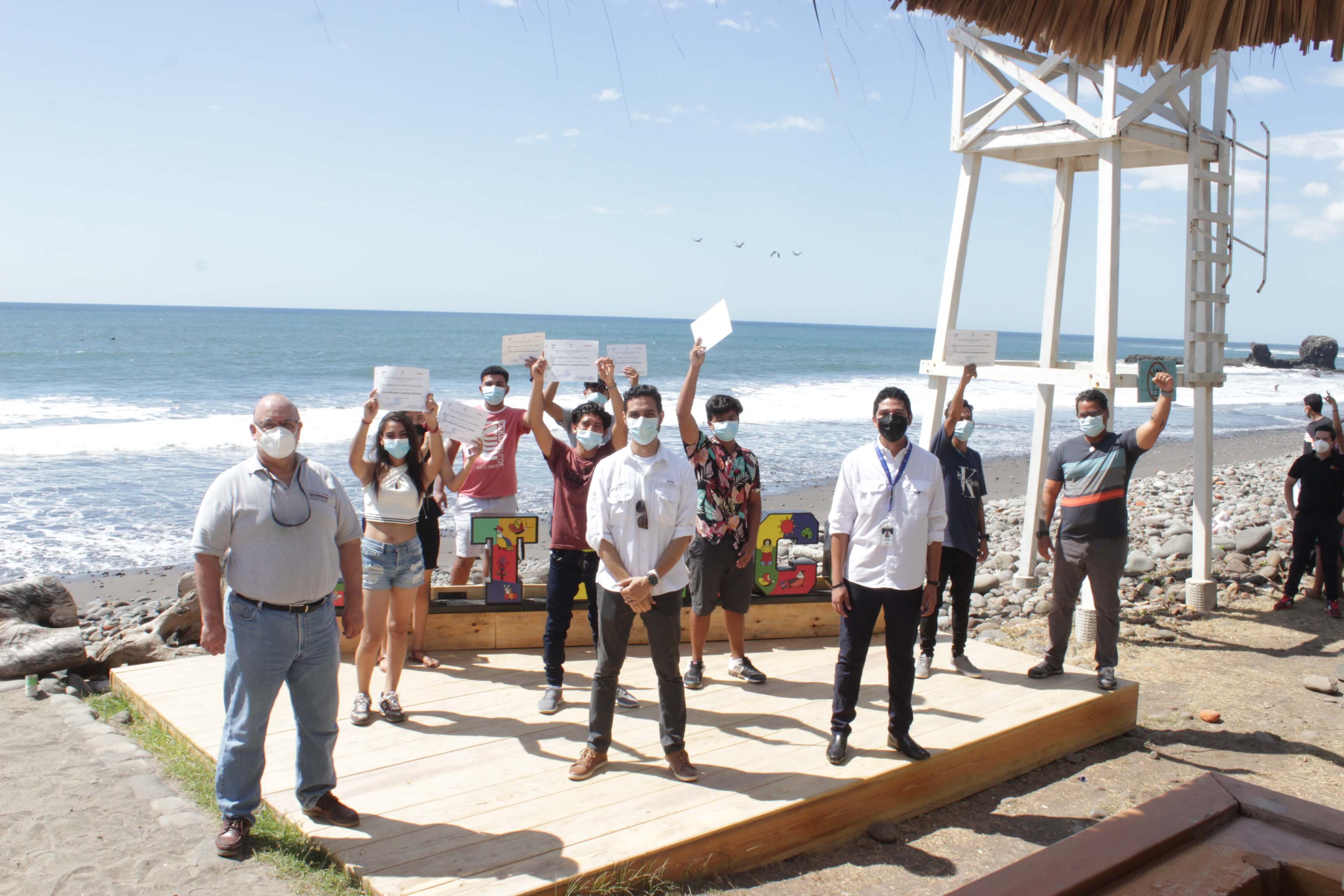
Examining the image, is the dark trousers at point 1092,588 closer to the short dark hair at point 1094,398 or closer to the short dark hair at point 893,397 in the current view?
the short dark hair at point 1094,398

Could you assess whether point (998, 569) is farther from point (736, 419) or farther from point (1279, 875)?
point (1279, 875)

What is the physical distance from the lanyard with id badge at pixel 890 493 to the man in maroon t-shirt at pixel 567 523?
1704 mm

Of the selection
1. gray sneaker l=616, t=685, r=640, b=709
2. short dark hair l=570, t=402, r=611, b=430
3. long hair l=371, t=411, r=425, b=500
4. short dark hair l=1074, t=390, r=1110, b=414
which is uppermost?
short dark hair l=1074, t=390, r=1110, b=414

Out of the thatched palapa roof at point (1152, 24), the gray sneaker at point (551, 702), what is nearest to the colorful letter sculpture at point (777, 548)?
the gray sneaker at point (551, 702)

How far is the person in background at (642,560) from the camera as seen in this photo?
4.77 meters

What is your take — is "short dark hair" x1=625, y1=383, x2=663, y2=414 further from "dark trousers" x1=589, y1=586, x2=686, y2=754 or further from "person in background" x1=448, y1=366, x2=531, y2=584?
"person in background" x1=448, y1=366, x2=531, y2=584

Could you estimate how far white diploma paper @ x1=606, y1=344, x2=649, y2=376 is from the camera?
253 inches

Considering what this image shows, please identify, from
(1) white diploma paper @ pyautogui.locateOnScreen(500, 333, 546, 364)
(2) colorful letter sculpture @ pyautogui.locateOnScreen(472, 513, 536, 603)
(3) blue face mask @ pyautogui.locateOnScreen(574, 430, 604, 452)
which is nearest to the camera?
(3) blue face mask @ pyautogui.locateOnScreen(574, 430, 604, 452)

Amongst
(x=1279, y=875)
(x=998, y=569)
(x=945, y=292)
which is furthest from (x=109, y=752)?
(x=998, y=569)

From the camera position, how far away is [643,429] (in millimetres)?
4859

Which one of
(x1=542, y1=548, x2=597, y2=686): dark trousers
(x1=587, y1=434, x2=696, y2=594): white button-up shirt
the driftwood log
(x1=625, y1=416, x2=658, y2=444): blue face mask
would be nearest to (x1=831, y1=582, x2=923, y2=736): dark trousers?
(x1=587, y1=434, x2=696, y2=594): white button-up shirt

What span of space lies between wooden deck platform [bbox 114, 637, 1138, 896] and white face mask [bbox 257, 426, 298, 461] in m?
1.71

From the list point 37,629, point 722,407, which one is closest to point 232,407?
point 37,629

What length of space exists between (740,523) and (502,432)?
2239 millimetres
